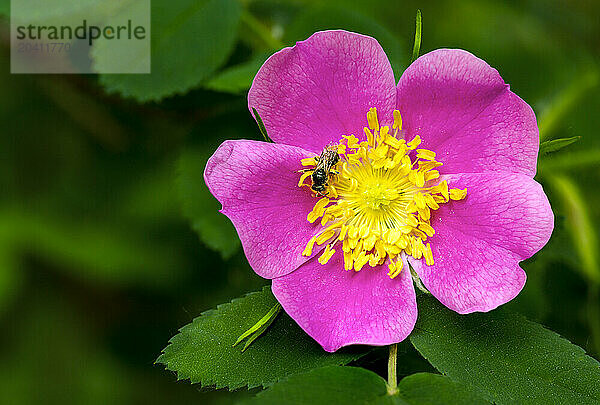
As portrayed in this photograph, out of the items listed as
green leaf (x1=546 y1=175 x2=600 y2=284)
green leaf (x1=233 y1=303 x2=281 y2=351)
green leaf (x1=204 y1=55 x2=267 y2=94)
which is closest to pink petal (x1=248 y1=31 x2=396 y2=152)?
green leaf (x1=204 y1=55 x2=267 y2=94)

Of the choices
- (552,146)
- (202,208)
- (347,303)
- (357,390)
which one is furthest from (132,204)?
(552,146)

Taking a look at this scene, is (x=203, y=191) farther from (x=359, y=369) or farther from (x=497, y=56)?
(x=497, y=56)

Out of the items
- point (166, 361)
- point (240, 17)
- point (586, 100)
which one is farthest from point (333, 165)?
point (586, 100)

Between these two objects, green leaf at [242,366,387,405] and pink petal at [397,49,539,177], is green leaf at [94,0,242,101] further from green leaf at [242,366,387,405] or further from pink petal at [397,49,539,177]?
green leaf at [242,366,387,405]

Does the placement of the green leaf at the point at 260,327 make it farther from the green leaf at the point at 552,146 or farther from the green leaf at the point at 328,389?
the green leaf at the point at 552,146

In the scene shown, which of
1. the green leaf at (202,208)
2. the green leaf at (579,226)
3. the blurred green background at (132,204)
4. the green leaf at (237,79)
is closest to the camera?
the green leaf at (237,79)

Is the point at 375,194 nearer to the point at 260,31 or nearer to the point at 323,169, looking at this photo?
the point at 323,169

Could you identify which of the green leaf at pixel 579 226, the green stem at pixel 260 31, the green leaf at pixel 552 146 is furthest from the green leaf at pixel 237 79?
the green leaf at pixel 579 226
